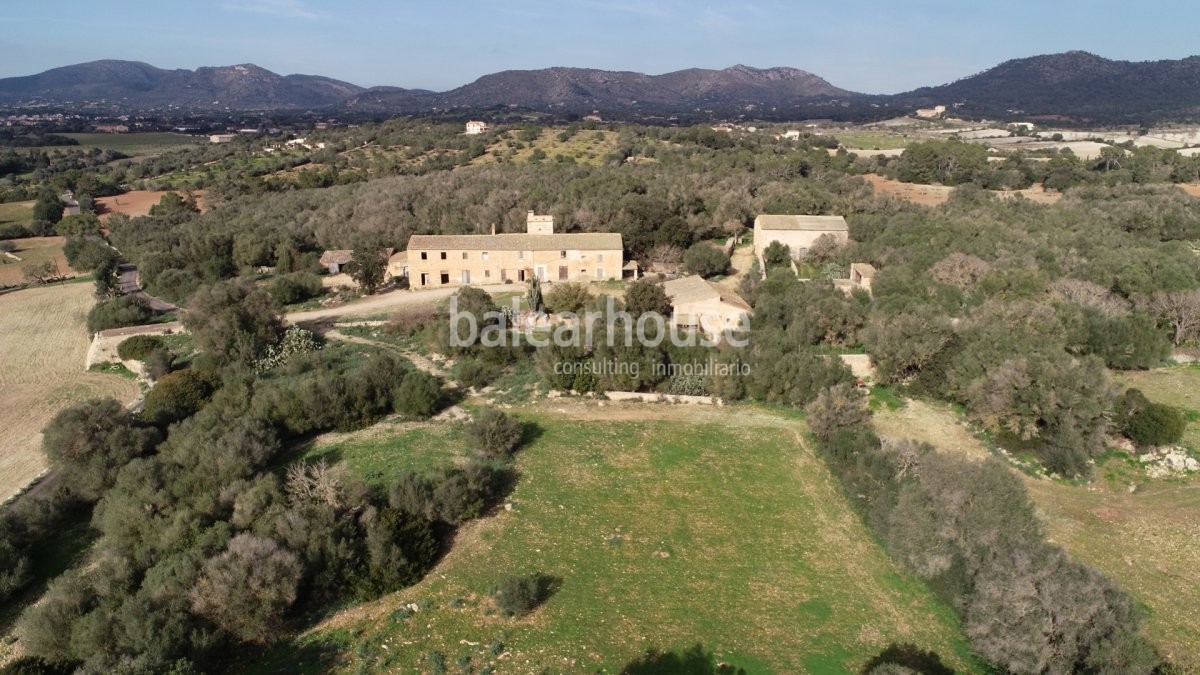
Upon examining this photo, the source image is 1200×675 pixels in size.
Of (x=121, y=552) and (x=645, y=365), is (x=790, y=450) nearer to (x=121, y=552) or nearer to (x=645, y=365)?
(x=645, y=365)

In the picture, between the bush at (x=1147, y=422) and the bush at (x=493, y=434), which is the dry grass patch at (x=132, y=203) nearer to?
the bush at (x=493, y=434)

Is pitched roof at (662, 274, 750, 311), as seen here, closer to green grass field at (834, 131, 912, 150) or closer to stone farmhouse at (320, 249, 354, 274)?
stone farmhouse at (320, 249, 354, 274)

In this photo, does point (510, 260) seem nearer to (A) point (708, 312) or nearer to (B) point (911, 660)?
(A) point (708, 312)

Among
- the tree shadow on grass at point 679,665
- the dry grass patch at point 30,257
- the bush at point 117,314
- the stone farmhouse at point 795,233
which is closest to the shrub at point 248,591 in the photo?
the tree shadow on grass at point 679,665

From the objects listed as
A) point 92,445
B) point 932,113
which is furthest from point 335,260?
point 932,113

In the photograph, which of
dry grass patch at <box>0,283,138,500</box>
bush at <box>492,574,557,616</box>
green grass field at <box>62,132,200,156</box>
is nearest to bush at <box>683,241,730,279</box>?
bush at <box>492,574,557,616</box>

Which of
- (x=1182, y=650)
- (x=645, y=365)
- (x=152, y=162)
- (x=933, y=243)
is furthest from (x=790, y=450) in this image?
(x=152, y=162)
